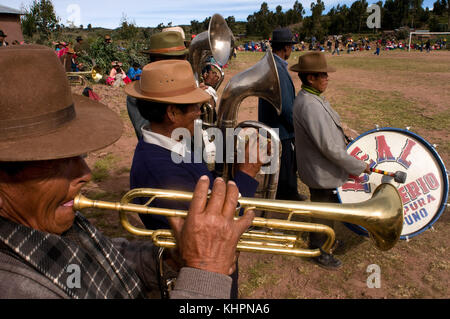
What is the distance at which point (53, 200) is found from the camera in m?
1.11

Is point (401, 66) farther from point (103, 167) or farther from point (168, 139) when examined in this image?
point (168, 139)

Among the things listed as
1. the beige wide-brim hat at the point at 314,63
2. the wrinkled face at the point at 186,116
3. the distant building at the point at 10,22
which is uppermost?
the distant building at the point at 10,22

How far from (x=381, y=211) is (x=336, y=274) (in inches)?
71.3

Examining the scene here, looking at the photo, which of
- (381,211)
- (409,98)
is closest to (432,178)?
(381,211)

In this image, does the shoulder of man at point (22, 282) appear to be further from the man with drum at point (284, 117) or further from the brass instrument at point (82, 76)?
the brass instrument at point (82, 76)

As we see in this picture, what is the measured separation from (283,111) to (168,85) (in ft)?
7.13

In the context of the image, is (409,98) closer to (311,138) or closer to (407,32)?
(311,138)

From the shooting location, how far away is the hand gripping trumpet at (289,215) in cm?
141

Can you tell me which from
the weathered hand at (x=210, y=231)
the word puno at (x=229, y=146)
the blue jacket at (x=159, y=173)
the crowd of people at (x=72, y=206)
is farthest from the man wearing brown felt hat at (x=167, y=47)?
the weathered hand at (x=210, y=231)

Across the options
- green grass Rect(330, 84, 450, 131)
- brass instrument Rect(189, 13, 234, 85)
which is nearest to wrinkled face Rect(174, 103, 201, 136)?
brass instrument Rect(189, 13, 234, 85)

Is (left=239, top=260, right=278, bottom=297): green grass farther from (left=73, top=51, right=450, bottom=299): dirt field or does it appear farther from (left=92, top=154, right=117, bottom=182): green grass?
(left=92, top=154, right=117, bottom=182): green grass

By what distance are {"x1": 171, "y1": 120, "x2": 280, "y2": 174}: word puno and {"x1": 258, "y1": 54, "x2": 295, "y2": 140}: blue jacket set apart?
965 mm

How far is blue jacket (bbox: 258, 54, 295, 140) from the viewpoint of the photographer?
3.79 metres

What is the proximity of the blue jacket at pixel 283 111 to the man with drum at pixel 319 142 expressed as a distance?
2.04ft
